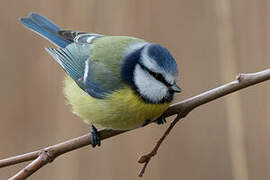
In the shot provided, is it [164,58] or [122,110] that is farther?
[122,110]

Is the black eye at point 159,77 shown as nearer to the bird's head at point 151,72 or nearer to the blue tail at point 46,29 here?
the bird's head at point 151,72

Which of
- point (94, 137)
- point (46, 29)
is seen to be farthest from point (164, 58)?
point (46, 29)

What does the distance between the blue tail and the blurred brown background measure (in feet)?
0.61

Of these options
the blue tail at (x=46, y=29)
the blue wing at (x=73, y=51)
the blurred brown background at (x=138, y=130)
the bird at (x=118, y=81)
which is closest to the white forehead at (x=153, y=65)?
the bird at (x=118, y=81)

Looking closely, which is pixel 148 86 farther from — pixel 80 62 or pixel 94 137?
pixel 80 62

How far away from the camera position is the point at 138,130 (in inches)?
79.9

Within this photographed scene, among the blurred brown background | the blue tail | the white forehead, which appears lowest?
the blurred brown background

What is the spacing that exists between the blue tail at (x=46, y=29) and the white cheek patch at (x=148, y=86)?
1.55 feet

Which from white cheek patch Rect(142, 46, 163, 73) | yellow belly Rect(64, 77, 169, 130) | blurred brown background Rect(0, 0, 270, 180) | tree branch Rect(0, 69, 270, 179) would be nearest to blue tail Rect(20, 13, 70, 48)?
blurred brown background Rect(0, 0, 270, 180)

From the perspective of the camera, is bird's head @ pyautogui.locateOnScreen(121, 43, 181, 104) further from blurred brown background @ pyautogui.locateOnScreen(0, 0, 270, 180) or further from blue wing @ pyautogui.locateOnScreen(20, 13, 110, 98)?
blurred brown background @ pyautogui.locateOnScreen(0, 0, 270, 180)

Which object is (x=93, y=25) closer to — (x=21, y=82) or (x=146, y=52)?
(x=21, y=82)

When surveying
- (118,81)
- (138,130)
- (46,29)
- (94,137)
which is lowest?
(138,130)

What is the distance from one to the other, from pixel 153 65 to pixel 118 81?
0.17 m

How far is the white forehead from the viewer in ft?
4.28
